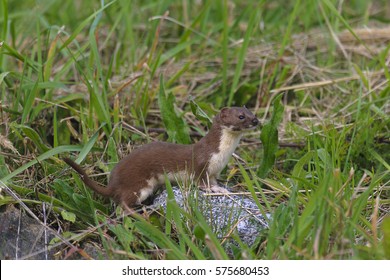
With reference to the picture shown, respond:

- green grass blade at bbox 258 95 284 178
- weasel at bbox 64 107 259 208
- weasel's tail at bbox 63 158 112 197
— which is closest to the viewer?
weasel's tail at bbox 63 158 112 197

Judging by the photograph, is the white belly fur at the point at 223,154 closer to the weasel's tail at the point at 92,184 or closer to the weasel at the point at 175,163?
the weasel at the point at 175,163

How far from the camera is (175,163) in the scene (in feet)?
14.9

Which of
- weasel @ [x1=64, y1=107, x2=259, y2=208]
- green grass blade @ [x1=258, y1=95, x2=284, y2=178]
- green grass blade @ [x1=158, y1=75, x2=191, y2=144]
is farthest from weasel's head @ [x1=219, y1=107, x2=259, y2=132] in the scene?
green grass blade @ [x1=158, y1=75, x2=191, y2=144]

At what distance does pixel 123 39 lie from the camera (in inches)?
265

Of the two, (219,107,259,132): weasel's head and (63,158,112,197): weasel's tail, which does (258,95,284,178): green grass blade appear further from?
(63,158,112,197): weasel's tail

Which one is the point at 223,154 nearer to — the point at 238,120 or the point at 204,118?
the point at 238,120

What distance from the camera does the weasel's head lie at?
15.2 ft

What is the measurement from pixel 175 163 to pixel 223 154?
0.34 meters

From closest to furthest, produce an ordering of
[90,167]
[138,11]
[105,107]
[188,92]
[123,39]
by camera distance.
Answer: [90,167] < [105,107] < [188,92] < [123,39] < [138,11]

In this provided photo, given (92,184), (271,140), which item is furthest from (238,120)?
(92,184)

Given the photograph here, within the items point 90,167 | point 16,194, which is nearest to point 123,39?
point 90,167

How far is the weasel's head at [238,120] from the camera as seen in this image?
15.2 feet

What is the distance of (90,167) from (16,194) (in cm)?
61
